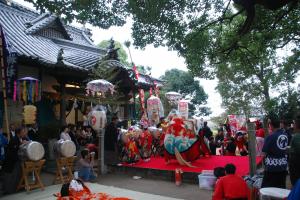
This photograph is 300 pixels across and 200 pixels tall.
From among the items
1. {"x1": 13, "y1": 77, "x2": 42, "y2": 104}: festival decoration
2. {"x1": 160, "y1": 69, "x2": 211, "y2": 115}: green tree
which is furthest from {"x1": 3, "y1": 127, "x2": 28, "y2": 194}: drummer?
{"x1": 160, "y1": 69, "x2": 211, "y2": 115}: green tree

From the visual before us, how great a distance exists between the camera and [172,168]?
1028 cm

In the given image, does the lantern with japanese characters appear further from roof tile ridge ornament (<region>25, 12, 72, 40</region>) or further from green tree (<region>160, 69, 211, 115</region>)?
green tree (<region>160, 69, 211, 115</region>)

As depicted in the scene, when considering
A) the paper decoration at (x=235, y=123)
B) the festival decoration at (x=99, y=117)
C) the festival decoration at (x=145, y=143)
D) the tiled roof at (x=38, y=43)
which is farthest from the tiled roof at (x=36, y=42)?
the paper decoration at (x=235, y=123)

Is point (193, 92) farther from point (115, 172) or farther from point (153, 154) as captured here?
point (115, 172)

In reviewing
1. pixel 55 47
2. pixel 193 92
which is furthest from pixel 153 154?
pixel 193 92

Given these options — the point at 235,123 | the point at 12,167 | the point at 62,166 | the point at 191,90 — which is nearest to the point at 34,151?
the point at 12,167

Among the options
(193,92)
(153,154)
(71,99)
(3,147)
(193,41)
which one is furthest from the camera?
(193,92)

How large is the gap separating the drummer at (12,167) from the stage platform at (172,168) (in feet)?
12.0

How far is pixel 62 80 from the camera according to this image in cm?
1402

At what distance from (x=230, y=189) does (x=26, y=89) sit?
28.5 ft

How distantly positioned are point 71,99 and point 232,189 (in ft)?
37.5

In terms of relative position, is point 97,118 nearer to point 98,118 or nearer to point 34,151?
point 98,118

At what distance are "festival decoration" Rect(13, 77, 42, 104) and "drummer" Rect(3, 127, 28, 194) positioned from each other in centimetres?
269

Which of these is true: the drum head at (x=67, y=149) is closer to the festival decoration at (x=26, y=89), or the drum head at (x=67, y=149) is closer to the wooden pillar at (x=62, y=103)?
the festival decoration at (x=26, y=89)
